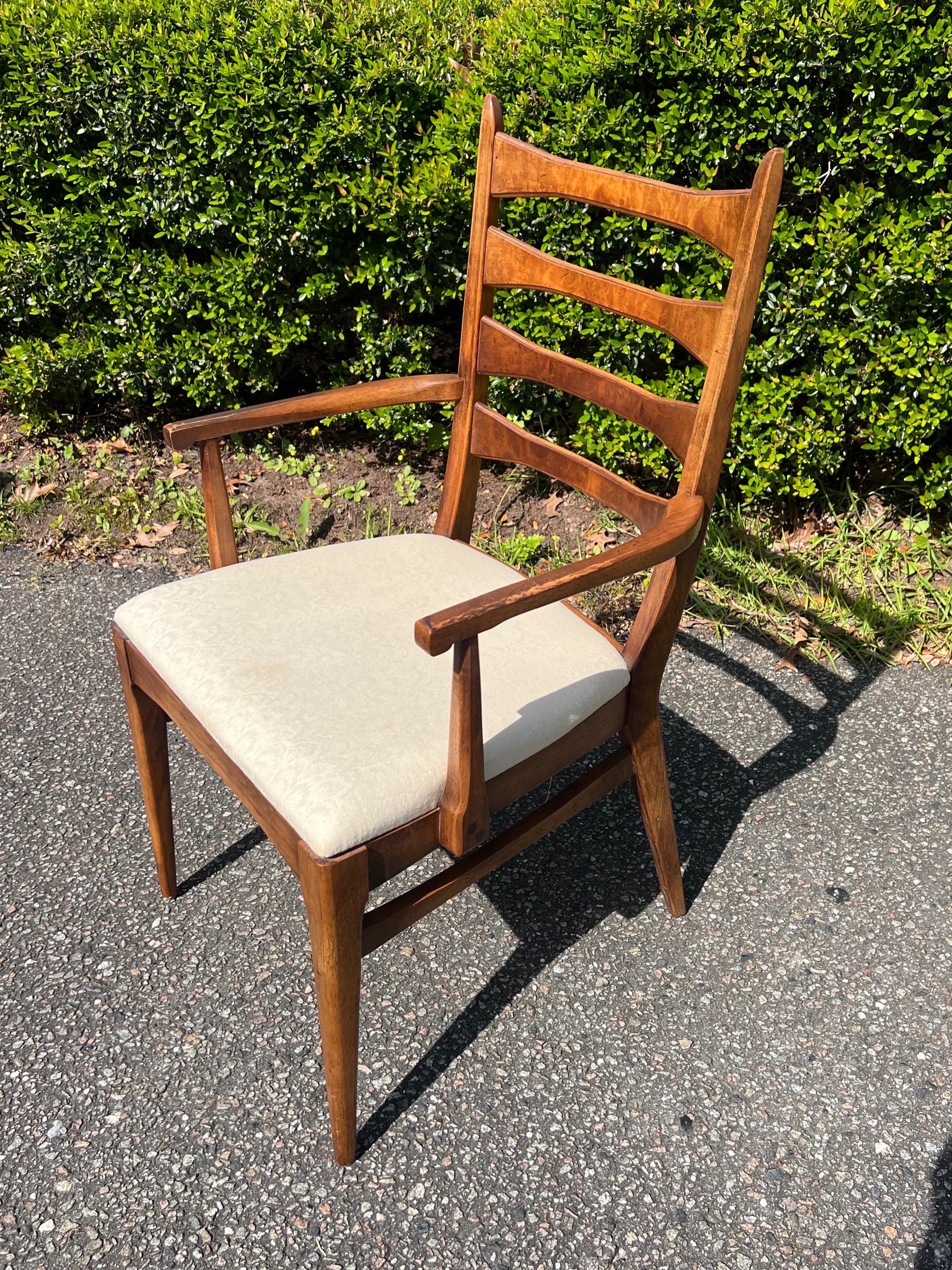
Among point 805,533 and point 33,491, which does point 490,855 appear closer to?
point 805,533

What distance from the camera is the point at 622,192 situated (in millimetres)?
1597

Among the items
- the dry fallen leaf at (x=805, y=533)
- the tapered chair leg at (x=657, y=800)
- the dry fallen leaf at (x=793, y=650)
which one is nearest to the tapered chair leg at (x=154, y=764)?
the tapered chair leg at (x=657, y=800)

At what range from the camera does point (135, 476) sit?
11.6 feet

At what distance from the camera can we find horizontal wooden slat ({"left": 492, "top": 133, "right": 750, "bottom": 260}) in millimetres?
1449

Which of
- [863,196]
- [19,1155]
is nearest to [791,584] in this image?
[863,196]

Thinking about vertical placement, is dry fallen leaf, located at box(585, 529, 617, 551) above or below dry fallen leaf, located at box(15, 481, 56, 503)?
above

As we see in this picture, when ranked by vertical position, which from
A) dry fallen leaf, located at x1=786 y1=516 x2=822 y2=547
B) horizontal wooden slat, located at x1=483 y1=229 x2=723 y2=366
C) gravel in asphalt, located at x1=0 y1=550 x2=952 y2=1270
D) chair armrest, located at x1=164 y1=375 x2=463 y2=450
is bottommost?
gravel in asphalt, located at x1=0 y1=550 x2=952 y2=1270

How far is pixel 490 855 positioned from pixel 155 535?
2136 millimetres

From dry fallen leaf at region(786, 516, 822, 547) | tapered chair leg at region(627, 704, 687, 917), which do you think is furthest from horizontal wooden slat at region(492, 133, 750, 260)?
dry fallen leaf at region(786, 516, 822, 547)

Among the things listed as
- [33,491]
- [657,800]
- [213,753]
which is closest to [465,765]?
[213,753]

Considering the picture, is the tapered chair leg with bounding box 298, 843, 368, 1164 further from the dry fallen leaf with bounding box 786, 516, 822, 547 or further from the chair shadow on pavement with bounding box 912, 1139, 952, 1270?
the dry fallen leaf with bounding box 786, 516, 822, 547

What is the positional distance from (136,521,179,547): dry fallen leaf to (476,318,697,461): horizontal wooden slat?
1735 millimetres

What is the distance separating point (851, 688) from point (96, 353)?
2691 millimetres

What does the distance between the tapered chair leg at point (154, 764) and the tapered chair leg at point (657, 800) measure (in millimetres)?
848
